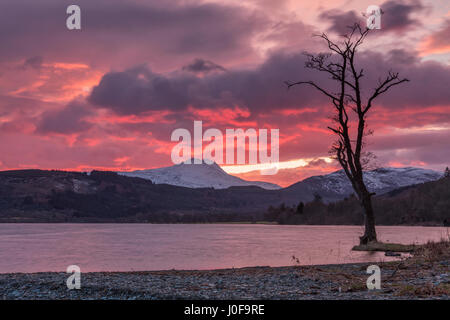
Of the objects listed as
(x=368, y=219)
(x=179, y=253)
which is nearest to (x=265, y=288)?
(x=368, y=219)

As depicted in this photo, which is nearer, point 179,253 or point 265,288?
point 265,288

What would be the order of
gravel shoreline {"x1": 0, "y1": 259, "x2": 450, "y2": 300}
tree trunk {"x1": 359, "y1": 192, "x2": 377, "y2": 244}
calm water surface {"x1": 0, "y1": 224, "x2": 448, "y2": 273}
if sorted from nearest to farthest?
gravel shoreline {"x1": 0, "y1": 259, "x2": 450, "y2": 300}, calm water surface {"x1": 0, "y1": 224, "x2": 448, "y2": 273}, tree trunk {"x1": 359, "y1": 192, "x2": 377, "y2": 244}

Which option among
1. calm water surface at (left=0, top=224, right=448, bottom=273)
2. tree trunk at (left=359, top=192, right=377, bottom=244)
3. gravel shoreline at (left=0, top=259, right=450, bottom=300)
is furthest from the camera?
tree trunk at (left=359, top=192, right=377, bottom=244)

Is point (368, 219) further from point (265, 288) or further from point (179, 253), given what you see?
point (265, 288)

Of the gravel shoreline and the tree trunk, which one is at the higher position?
the tree trunk

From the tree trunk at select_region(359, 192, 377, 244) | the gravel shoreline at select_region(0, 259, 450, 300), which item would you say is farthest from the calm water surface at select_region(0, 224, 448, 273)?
the gravel shoreline at select_region(0, 259, 450, 300)

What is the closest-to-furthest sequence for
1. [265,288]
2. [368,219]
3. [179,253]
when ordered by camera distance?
1. [265,288]
2. [368,219]
3. [179,253]

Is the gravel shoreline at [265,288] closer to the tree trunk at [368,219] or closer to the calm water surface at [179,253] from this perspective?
the calm water surface at [179,253]

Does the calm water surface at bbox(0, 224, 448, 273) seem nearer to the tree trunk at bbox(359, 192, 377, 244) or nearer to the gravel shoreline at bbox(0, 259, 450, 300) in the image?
the tree trunk at bbox(359, 192, 377, 244)

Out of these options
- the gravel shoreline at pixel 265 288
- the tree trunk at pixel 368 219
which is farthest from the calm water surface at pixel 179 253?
the gravel shoreline at pixel 265 288

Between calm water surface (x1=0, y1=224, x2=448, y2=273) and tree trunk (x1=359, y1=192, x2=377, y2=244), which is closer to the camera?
calm water surface (x1=0, y1=224, x2=448, y2=273)
